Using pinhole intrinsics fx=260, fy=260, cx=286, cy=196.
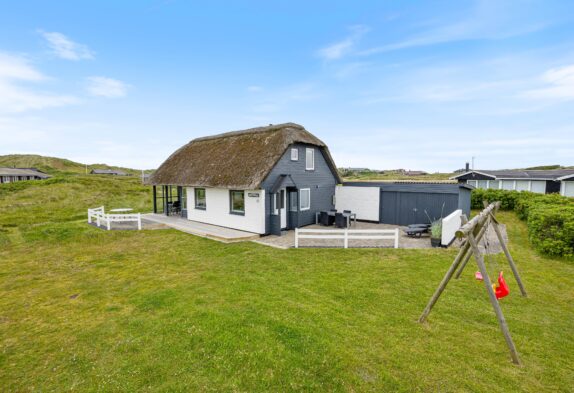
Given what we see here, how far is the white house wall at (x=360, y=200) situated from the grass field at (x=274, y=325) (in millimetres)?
6600

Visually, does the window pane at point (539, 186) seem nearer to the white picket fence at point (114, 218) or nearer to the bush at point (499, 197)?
the bush at point (499, 197)

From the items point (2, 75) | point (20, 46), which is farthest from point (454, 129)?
point (2, 75)

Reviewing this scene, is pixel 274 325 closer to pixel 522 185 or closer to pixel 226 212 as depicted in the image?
pixel 226 212

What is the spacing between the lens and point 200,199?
16.9 meters

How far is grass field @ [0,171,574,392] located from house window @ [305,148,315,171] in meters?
6.96

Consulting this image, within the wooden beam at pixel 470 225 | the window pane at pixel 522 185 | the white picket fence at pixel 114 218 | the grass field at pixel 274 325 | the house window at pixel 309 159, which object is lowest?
the grass field at pixel 274 325

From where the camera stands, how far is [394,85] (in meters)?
19.6

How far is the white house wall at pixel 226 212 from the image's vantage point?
13.2 meters

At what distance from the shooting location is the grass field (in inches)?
154

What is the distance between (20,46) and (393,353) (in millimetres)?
22697

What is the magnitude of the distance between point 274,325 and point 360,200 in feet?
43.1

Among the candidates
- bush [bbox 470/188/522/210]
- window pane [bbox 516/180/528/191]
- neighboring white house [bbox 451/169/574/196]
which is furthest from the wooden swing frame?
window pane [bbox 516/180/528/191]

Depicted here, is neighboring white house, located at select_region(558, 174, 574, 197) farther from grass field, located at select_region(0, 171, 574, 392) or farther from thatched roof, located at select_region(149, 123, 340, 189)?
thatched roof, located at select_region(149, 123, 340, 189)

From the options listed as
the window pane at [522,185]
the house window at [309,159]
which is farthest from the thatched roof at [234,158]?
the window pane at [522,185]
